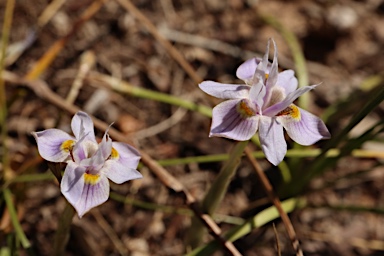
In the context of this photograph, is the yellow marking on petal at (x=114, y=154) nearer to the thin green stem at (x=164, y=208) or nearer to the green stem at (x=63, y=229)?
the green stem at (x=63, y=229)

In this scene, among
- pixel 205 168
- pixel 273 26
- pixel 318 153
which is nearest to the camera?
pixel 318 153

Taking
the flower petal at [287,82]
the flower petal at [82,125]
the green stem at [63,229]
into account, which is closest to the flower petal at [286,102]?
the flower petal at [287,82]

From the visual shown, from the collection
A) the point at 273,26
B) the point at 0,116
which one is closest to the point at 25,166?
the point at 0,116

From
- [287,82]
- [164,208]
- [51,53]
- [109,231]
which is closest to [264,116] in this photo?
[287,82]

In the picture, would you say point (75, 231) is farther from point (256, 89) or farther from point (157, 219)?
point (256, 89)

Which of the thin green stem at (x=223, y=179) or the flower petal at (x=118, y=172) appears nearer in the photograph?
the flower petal at (x=118, y=172)

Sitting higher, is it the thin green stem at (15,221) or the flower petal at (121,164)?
→ the flower petal at (121,164)

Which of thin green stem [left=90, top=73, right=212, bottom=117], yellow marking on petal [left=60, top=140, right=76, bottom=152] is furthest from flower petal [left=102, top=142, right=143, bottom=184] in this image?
thin green stem [left=90, top=73, right=212, bottom=117]
